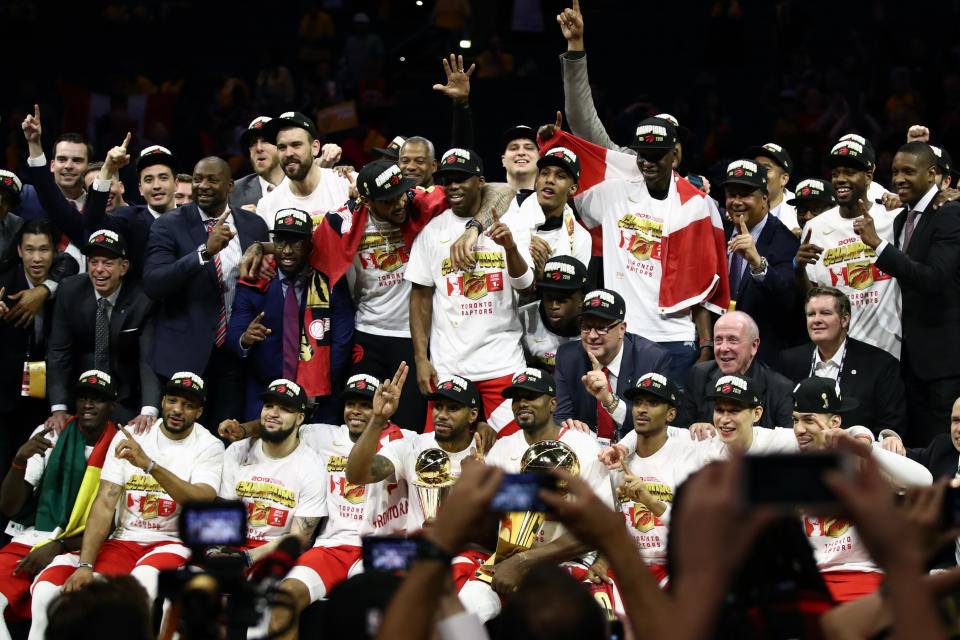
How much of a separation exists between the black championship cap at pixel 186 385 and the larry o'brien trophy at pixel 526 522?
1995mm

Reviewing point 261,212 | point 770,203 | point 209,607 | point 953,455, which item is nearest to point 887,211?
point 770,203

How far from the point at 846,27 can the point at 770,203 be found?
212 inches

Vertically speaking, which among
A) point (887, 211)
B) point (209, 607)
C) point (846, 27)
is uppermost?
point (846, 27)

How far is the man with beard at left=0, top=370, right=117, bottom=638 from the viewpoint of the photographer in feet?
22.3

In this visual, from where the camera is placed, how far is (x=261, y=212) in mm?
7547

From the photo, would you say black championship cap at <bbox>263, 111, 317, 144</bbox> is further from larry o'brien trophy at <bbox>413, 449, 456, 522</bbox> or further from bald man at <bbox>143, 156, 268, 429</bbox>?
larry o'brien trophy at <bbox>413, 449, 456, 522</bbox>

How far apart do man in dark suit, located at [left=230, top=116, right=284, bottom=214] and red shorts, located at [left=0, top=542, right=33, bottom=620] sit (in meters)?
2.61

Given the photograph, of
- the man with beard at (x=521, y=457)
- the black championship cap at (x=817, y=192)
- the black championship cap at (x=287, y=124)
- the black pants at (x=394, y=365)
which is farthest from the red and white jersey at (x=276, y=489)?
the black championship cap at (x=817, y=192)

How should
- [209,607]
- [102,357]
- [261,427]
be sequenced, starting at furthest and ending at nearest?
1. [102,357]
2. [261,427]
3. [209,607]

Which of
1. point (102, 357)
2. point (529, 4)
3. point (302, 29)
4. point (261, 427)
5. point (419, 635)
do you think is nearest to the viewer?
point (419, 635)

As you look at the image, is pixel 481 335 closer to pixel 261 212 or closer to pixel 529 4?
pixel 261 212

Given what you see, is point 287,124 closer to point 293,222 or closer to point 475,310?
point 293,222

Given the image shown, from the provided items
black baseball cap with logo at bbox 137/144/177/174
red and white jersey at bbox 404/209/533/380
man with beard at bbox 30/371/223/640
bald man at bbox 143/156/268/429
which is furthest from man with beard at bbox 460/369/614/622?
black baseball cap with logo at bbox 137/144/177/174

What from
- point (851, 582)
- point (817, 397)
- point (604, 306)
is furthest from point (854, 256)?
point (851, 582)
